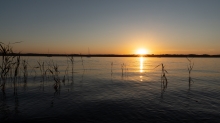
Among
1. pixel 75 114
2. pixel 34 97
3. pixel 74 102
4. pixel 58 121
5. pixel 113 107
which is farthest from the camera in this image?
pixel 34 97

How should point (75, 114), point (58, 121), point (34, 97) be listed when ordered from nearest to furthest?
point (58, 121), point (75, 114), point (34, 97)

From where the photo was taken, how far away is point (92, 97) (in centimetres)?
1348

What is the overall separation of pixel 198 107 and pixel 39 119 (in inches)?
396

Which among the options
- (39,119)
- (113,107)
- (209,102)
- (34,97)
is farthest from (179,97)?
(34,97)

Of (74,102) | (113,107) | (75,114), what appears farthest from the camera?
(74,102)

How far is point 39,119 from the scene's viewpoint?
8680mm

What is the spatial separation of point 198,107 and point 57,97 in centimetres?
1060

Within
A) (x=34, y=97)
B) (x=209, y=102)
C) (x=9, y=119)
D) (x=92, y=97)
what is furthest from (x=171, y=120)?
(x=34, y=97)

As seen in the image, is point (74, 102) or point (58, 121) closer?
point (58, 121)

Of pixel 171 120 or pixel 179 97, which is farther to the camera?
pixel 179 97

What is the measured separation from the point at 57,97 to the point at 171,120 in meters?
8.94

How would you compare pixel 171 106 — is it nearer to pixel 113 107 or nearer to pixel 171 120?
pixel 171 120

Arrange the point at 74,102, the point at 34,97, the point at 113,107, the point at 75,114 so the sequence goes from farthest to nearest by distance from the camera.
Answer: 1. the point at 34,97
2. the point at 74,102
3. the point at 113,107
4. the point at 75,114

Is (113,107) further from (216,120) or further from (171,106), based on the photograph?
(216,120)
